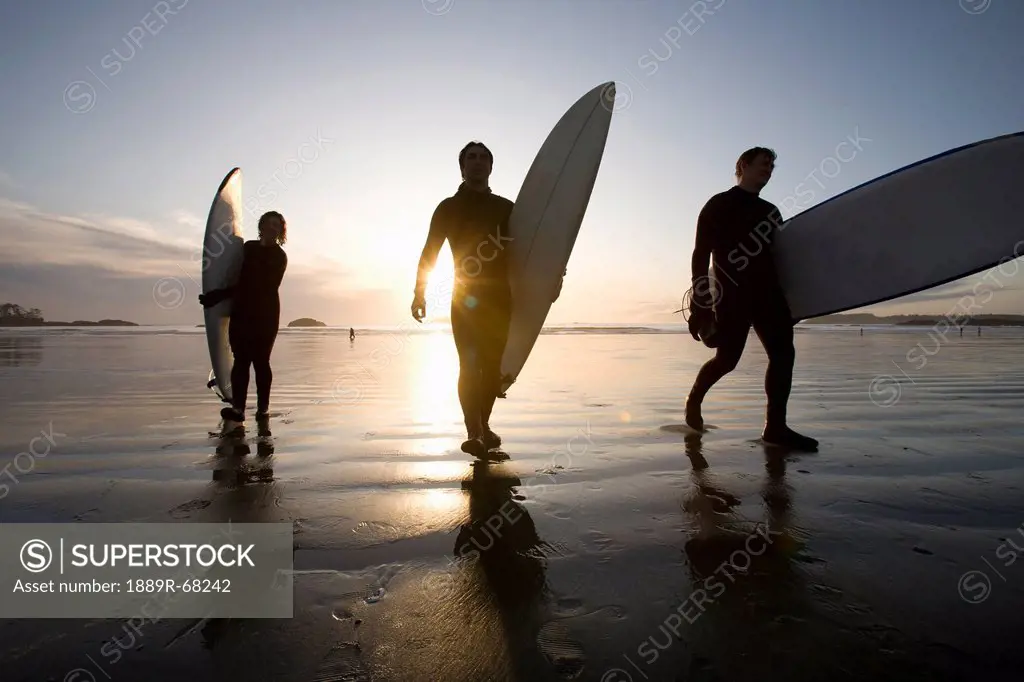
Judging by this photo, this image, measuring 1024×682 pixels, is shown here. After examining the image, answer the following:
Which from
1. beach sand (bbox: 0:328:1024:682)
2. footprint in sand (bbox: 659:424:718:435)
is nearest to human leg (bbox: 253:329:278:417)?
beach sand (bbox: 0:328:1024:682)

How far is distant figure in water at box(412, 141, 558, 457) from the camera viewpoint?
3.48 meters

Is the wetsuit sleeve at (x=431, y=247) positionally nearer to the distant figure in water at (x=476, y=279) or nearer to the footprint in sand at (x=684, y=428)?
the distant figure in water at (x=476, y=279)

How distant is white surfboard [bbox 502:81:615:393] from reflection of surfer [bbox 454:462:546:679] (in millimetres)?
1560

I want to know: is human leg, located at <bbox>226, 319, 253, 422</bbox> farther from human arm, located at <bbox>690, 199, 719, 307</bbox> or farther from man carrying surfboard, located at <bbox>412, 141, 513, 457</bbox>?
human arm, located at <bbox>690, 199, 719, 307</bbox>

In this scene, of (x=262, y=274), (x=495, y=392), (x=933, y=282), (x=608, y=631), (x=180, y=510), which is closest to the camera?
(x=608, y=631)

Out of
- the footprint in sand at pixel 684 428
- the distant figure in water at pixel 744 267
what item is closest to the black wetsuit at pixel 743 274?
the distant figure in water at pixel 744 267

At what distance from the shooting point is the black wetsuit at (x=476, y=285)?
348 centimetres

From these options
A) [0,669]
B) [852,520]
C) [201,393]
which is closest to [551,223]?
[852,520]

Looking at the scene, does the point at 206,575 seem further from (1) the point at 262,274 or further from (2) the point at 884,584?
(1) the point at 262,274

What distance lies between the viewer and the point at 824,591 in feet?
4.91

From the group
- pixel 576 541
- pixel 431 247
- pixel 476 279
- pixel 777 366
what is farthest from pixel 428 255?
pixel 777 366

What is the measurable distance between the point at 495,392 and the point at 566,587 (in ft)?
7.06

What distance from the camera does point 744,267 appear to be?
12.6 feet

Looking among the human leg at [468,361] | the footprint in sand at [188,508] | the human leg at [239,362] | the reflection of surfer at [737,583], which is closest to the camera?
the reflection of surfer at [737,583]
